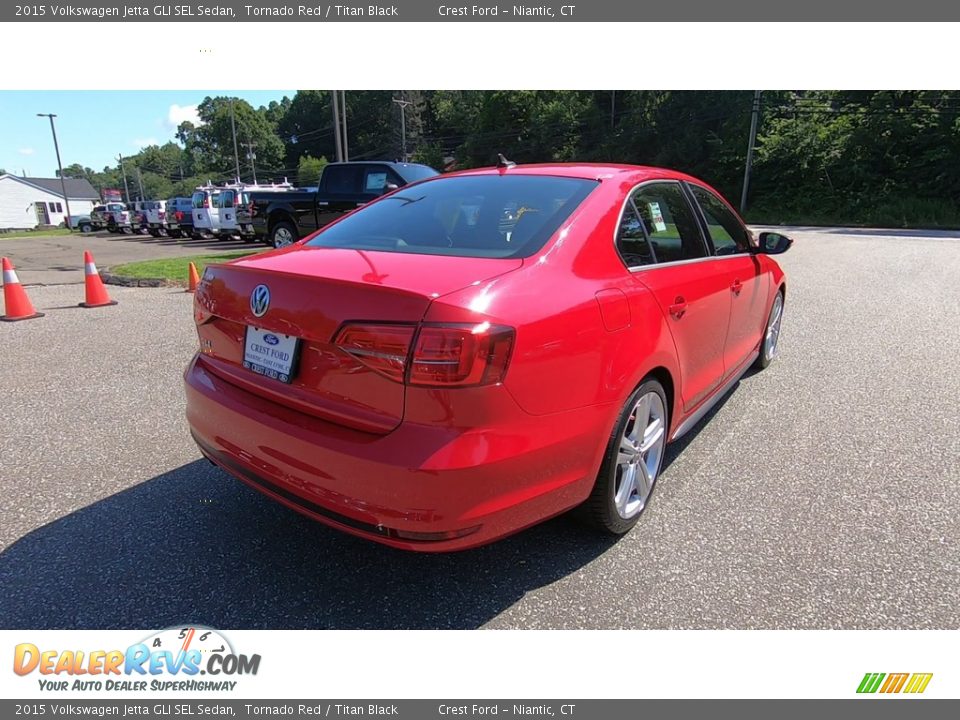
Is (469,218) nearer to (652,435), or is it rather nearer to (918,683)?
(652,435)

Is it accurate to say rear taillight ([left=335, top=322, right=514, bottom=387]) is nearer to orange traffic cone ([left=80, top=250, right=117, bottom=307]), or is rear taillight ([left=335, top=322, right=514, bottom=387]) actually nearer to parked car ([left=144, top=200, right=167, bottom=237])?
orange traffic cone ([left=80, top=250, right=117, bottom=307])

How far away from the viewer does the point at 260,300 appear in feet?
7.58

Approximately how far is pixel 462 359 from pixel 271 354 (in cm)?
85

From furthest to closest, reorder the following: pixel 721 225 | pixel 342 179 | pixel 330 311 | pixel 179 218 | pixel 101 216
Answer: pixel 101 216, pixel 179 218, pixel 342 179, pixel 721 225, pixel 330 311

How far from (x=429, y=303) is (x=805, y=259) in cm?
1427

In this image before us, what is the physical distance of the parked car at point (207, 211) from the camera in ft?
75.0

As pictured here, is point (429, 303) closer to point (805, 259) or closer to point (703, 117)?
point (805, 259)

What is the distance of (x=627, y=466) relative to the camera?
8.93 feet

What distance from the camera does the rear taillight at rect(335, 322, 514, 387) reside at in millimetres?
1893

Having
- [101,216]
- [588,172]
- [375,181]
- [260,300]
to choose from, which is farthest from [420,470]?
[101,216]

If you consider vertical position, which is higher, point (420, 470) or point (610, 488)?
point (420, 470)

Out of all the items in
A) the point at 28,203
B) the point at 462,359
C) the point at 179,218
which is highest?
the point at 462,359

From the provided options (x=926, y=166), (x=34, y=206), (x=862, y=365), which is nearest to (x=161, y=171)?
(x=34, y=206)

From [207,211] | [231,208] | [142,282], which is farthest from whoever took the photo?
[207,211]
